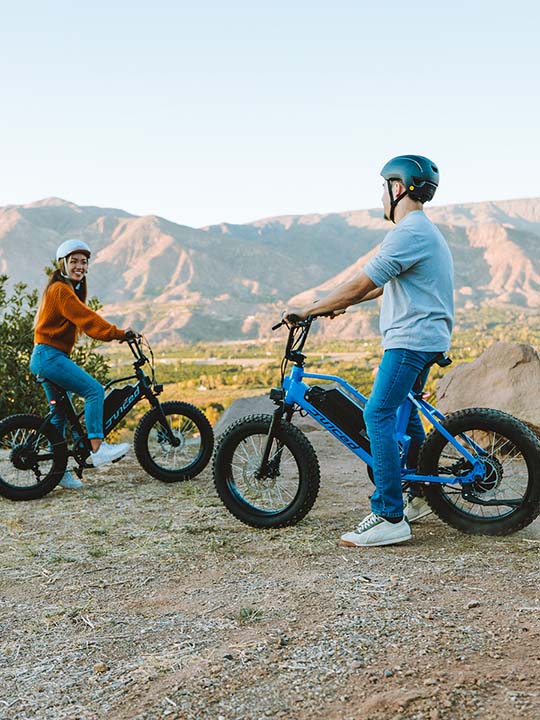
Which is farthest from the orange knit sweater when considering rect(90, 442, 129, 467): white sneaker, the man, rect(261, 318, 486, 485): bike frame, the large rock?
the large rock

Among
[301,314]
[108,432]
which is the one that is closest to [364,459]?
[301,314]

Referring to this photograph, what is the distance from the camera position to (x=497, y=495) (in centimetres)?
608

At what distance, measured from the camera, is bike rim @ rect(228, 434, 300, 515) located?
6234mm

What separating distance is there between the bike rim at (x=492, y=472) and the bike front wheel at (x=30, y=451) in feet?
12.9

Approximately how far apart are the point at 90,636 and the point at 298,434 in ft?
7.63

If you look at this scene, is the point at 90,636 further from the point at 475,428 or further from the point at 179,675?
the point at 475,428

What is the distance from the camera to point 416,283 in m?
5.46

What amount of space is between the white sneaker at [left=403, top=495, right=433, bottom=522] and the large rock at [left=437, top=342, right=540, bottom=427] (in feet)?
13.5

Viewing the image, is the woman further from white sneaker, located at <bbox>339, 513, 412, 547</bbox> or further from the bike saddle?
white sneaker, located at <bbox>339, 513, 412, 547</bbox>

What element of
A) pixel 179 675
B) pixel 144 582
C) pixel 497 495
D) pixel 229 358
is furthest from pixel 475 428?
pixel 229 358

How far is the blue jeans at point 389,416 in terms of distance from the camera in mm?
5496

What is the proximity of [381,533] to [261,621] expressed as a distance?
5.17 ft

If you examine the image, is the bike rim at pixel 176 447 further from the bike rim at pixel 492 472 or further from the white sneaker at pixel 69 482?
the bike rim at pixel 492 472

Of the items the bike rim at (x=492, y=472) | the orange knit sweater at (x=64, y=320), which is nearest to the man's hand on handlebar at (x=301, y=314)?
the bike rim at (x=492, y=472)
